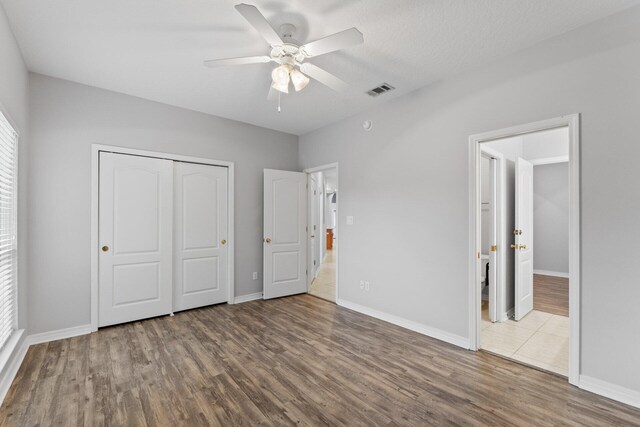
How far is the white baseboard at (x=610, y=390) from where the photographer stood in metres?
2.06

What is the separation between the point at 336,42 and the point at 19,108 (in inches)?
114

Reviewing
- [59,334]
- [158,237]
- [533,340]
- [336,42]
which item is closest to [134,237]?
[158,237]

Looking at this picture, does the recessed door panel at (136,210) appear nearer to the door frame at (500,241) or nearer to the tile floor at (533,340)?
the tile floor at (533,340)

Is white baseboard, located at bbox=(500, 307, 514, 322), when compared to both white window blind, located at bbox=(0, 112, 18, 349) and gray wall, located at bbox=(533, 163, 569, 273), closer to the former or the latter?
gray wall, located at bbox=(533, 163, 569, 273)

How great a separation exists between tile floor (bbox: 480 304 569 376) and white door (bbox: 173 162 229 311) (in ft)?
11.4

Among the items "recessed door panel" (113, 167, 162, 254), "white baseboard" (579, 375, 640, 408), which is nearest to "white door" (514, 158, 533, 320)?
"white baseboard" (579, 375, 640, 408)

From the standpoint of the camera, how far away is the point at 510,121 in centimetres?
269

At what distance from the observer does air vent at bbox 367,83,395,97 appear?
333 cm

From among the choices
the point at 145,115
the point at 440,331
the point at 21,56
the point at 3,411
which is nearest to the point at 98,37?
the point at 21,56

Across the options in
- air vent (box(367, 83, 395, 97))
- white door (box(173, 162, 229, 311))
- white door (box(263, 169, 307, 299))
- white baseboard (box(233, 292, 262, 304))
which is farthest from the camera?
white door (box(263, 169, 307, 299))

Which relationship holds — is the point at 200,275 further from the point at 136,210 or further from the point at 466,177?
the point at 466,177

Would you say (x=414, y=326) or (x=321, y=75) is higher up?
(x=321, y=75)

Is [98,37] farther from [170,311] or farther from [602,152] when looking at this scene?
[602,152]

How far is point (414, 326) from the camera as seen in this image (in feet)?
11.2
